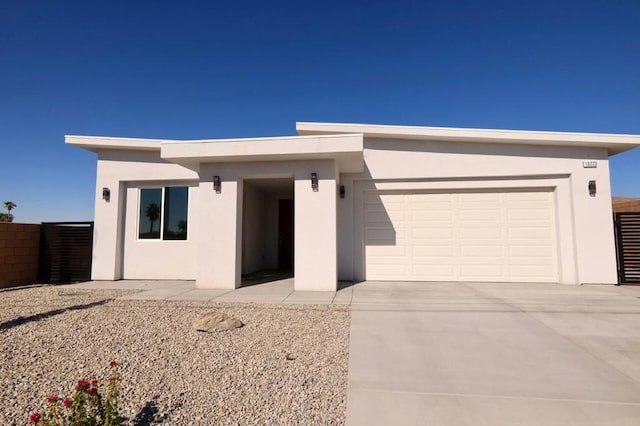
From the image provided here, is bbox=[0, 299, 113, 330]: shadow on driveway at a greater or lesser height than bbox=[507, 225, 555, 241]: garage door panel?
lesser

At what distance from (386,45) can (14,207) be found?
47097 millimetres

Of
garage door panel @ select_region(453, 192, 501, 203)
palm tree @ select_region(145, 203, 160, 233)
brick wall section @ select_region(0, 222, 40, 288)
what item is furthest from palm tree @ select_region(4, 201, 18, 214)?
garage door panel @ select_region(453, 192, 501, 203)

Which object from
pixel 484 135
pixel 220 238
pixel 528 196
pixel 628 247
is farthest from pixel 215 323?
pixel 628 247

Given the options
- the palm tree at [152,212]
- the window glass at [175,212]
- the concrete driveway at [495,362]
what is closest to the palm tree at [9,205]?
the palm tree at [152,212]

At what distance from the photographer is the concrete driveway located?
7.37ft

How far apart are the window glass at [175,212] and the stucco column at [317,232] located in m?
3.93

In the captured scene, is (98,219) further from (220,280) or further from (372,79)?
(372,79)

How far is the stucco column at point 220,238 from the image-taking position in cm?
711

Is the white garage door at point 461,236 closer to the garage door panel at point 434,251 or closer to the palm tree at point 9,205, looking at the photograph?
the garage door panel at point 434,251

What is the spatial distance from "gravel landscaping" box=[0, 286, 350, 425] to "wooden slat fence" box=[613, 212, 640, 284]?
7850 mm

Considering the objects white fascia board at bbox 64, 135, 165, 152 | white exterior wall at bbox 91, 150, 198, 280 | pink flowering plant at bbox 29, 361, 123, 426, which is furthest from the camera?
white exterior wall at bbox 91, 150, 198, 280

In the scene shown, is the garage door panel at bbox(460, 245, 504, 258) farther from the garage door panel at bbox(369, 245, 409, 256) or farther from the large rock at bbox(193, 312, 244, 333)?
the large rock at bbox(193, 312, 244, 333)

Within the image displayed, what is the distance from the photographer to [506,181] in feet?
26.7

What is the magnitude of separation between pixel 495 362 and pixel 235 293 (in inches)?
202
